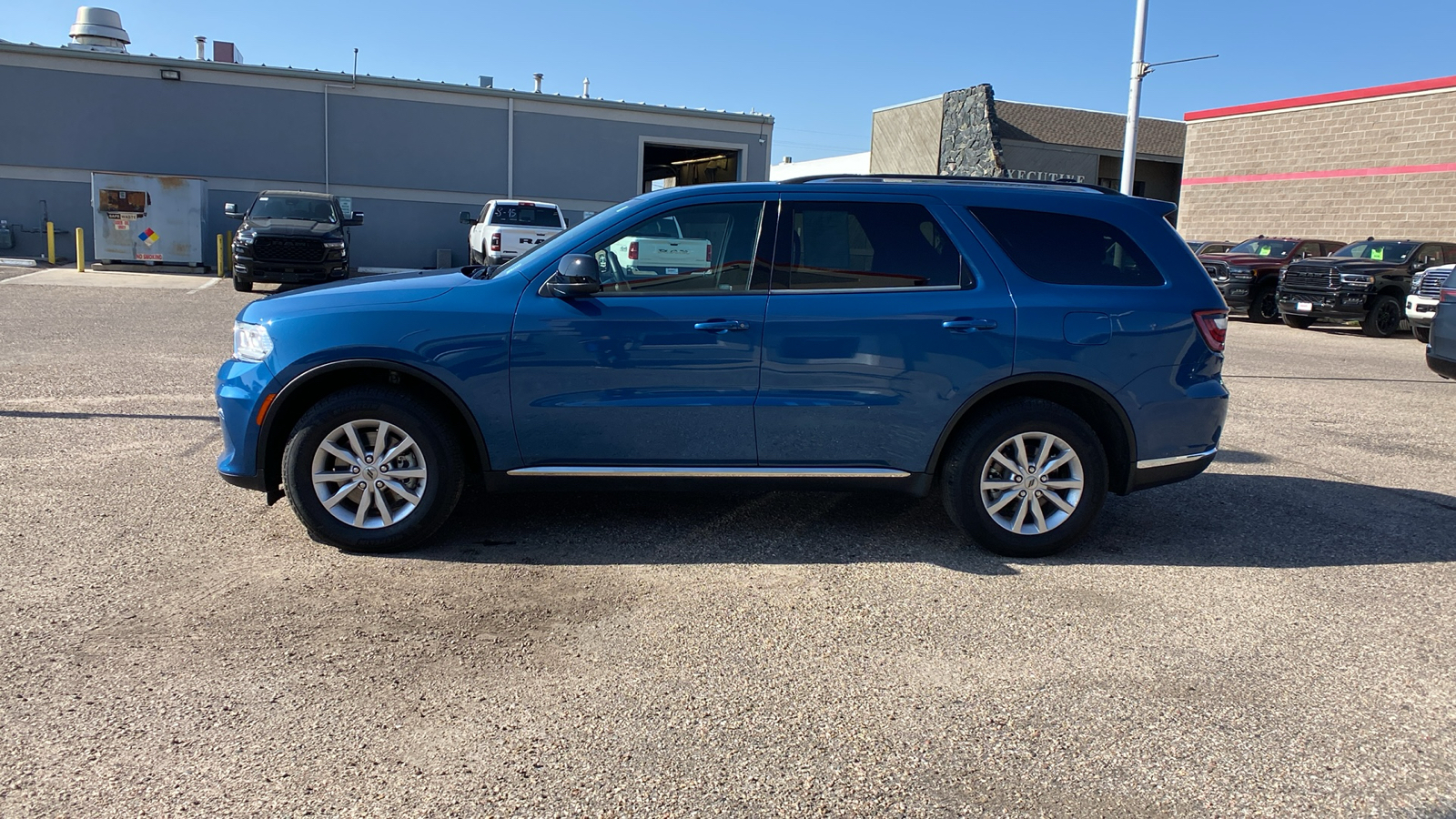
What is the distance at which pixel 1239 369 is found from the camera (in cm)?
1263

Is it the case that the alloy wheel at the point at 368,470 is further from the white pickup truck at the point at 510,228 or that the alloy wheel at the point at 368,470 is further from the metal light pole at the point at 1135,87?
the metal light pole at the point at 1135,87

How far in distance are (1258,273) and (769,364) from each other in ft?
63.9

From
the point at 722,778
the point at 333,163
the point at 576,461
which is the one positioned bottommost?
the point at 722,778

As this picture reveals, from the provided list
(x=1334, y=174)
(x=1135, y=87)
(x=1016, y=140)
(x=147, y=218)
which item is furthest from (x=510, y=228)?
(x=1016, y=140)

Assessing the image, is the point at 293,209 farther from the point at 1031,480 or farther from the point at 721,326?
the point at 1031,480

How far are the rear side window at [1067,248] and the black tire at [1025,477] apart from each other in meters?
0.66

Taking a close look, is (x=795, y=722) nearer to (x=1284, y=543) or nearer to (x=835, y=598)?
(x=835, y=598)

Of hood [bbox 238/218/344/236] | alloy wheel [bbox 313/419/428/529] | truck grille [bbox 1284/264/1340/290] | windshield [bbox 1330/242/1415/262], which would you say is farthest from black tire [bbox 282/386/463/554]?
windshield [bbox 1330/242/1415/262]

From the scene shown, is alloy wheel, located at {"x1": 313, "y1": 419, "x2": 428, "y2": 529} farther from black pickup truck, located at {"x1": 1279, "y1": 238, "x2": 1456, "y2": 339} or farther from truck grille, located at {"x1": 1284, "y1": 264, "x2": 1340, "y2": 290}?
truck grille, located at {"x1": 1284, "y1": 264, "x2": 1340, "y2": 290}

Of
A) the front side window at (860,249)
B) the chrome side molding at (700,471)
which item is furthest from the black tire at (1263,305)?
the chrome side molding at (700,471)

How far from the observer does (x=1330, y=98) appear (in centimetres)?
3031

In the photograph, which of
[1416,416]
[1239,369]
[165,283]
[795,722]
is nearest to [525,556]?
[795,722]

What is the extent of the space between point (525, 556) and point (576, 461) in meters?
0.52

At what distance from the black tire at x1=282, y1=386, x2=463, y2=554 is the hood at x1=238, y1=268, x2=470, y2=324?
41 cm
